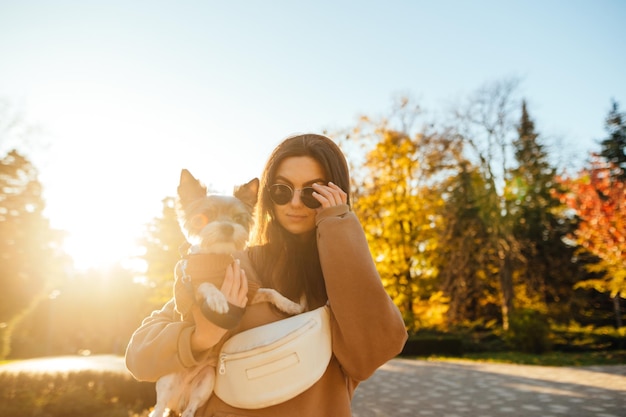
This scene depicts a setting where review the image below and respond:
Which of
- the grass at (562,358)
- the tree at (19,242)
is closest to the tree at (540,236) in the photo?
the grass at (562,358)

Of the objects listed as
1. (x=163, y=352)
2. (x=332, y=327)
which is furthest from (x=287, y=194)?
(x=163, y=352)

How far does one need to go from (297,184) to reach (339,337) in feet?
3.17

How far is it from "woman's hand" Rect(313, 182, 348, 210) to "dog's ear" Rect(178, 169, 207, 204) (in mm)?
798

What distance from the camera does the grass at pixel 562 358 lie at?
17013mm

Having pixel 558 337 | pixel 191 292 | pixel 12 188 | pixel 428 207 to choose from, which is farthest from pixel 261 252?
pixel 558 337

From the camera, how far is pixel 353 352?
1993 mm

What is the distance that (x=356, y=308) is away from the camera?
196cm

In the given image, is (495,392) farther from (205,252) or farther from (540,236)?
(540,236)

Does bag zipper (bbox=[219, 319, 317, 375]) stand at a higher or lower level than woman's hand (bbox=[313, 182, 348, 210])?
lower

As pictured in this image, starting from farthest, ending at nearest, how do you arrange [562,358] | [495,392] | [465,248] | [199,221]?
1. [465,248]
2. [562,358]
3. [495,392]
4. [199,221]

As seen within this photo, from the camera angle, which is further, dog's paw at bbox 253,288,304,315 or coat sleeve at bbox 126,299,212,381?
dog's paw at bbox 253,288,304,315

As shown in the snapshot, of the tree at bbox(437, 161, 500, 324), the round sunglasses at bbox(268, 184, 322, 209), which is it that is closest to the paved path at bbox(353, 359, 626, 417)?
the round sunglasses at bbox(268, 184, 322, 209)

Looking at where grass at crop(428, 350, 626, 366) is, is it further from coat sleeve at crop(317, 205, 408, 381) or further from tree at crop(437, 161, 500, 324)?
coat sleeve at crop(317, 205, 408, 381)

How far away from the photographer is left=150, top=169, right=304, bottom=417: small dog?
2.03 m
